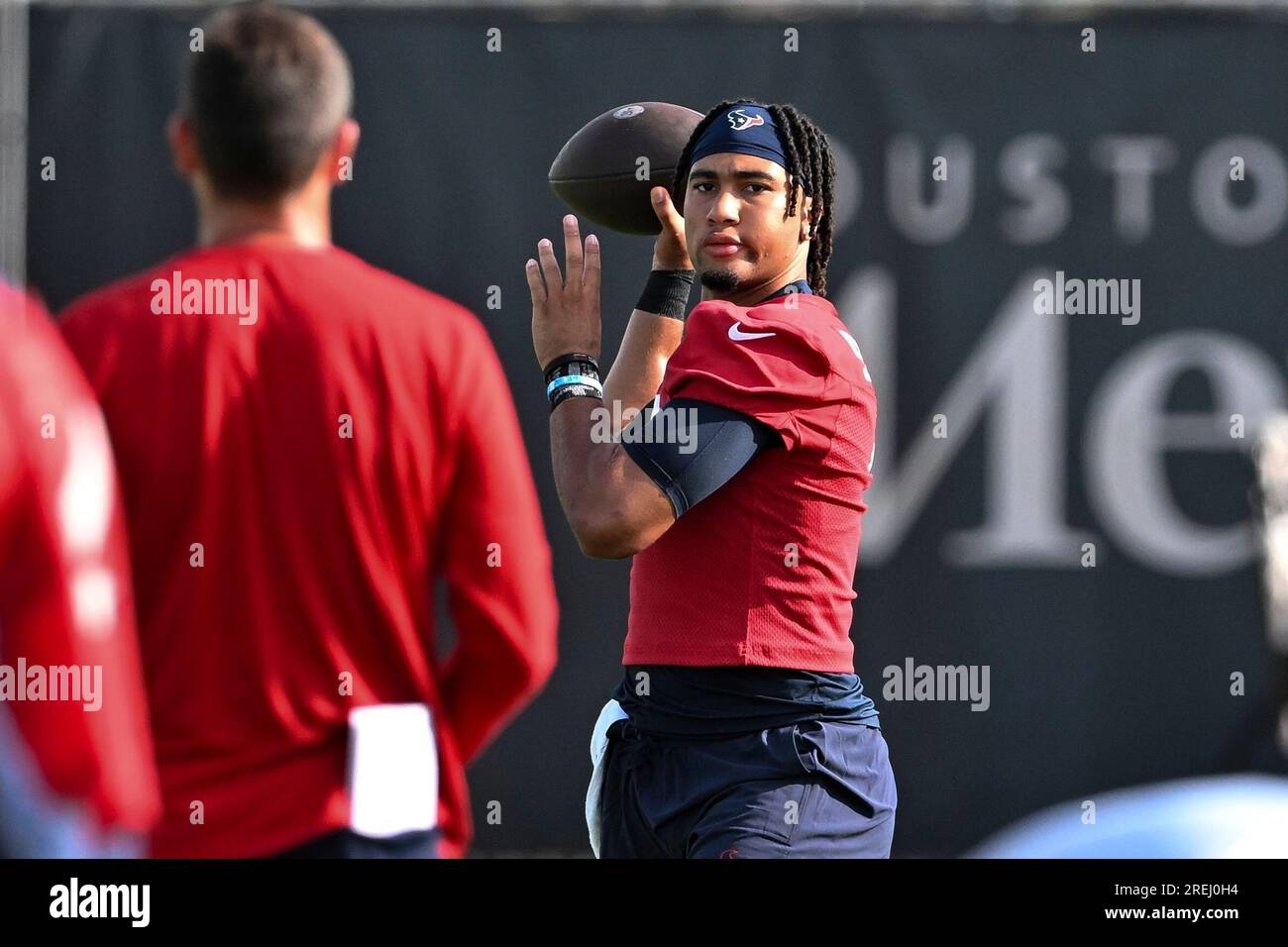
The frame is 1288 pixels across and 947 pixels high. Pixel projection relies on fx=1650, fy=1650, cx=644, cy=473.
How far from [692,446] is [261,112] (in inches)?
32.1

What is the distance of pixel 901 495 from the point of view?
4797 millimetres

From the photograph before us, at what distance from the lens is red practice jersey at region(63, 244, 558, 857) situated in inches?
83.2

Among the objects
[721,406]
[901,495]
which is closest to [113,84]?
[901,495]

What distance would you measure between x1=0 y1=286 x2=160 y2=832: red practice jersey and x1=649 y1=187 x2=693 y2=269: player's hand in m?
1.36

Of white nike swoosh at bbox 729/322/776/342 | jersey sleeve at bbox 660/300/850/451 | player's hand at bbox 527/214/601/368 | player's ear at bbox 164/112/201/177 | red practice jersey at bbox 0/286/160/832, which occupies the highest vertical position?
player's ear at bbox 164/112/201/177

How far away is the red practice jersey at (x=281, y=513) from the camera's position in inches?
83.2

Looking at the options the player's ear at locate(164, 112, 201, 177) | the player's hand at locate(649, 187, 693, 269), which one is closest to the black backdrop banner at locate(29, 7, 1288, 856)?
the player's hand at locate(649, 187, 693, 269)

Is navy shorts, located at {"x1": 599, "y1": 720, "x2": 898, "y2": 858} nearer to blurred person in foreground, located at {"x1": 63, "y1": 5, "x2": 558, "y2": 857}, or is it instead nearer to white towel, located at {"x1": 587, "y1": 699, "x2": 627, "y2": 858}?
white towel, located at {"x1": 587, "y1": 699, "x2": 627, "y2": 858}

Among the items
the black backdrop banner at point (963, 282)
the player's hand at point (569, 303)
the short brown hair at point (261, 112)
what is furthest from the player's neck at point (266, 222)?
the black backdrop banner at point (963, 282)

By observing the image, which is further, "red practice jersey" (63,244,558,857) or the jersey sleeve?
the jersey sleeve

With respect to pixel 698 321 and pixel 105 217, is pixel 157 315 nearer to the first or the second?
pixel 698 321

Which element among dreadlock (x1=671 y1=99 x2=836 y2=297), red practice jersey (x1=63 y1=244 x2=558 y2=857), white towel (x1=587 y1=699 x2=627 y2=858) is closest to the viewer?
red practice jersey (x1=63 y1=244 x2=558 y2=857)

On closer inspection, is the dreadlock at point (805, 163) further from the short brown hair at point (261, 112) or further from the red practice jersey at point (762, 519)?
the short brown hair at point (261, 112)
